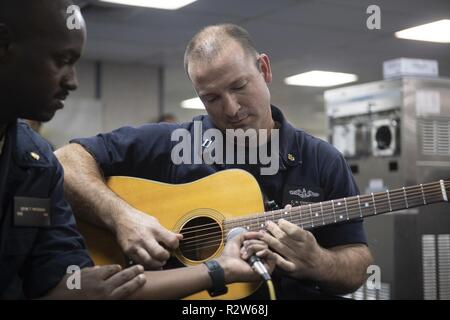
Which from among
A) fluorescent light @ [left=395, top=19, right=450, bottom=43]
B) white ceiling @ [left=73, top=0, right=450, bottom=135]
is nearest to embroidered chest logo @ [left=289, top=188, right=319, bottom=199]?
white ceiling @ [left=73, top=0, right=450, bottom=135]

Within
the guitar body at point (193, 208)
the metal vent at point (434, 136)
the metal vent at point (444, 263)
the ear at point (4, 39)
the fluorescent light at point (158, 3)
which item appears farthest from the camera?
the fluorescent light at point (158, 3)

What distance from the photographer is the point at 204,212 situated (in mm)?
1590

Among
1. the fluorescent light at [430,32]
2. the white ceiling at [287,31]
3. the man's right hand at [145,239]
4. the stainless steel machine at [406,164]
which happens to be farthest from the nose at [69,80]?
the fluorescent light at [430,32]

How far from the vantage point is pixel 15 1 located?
1.11 metres

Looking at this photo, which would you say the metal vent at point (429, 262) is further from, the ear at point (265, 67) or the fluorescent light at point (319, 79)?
the fluorescent light at point (319, 79)

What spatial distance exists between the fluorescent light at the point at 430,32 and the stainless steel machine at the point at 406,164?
1.59m

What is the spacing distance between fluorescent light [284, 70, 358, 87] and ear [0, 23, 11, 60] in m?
5.46

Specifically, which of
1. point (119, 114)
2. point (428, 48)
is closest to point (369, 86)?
point (428, 48)

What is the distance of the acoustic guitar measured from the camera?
1465mm

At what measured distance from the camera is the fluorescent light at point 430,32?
4336mm

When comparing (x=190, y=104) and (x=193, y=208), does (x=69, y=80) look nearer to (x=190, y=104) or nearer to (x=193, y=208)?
(x=193, y=208)

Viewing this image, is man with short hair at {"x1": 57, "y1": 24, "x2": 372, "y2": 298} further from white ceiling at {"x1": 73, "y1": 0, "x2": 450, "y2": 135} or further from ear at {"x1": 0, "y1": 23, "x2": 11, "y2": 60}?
white ceiling at {"x1": 73, "y1": 0, "x2": 450, "y2": 135}

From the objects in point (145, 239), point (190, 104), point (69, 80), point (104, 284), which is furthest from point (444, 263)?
point (190, 104)

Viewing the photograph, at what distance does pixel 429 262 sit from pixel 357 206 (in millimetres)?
1360
